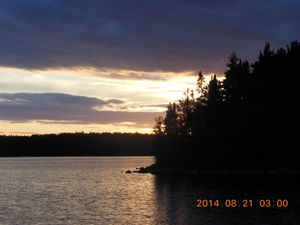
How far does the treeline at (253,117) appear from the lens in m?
119

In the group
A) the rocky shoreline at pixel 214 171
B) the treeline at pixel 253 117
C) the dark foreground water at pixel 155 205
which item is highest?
the treeline at pixel 253 117

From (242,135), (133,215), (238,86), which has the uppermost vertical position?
(238,86)

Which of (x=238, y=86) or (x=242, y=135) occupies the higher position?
(x=238, y=86)

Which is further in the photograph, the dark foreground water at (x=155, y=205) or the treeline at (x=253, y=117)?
the treeline at (x=253, y=117)

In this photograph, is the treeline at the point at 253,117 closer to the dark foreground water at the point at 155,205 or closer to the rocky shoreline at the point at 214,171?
the rocky shoreline at the point at 214,171

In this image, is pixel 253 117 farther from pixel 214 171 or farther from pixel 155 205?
pixel 155 205

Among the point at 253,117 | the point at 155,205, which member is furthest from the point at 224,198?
the point at 253,117

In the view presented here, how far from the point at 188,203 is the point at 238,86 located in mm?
62282

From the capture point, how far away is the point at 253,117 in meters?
119

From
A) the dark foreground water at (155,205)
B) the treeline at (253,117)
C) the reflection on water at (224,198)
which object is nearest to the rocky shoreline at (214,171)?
the treeline at (253,117)

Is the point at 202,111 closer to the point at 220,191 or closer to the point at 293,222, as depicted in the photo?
the point at 220,191

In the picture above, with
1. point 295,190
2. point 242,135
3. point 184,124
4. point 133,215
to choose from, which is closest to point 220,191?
point 295,190

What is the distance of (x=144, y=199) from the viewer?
79000 mm

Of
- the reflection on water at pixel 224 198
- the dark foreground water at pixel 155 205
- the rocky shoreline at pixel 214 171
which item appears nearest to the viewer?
the reflection on water at pixel 224 198
